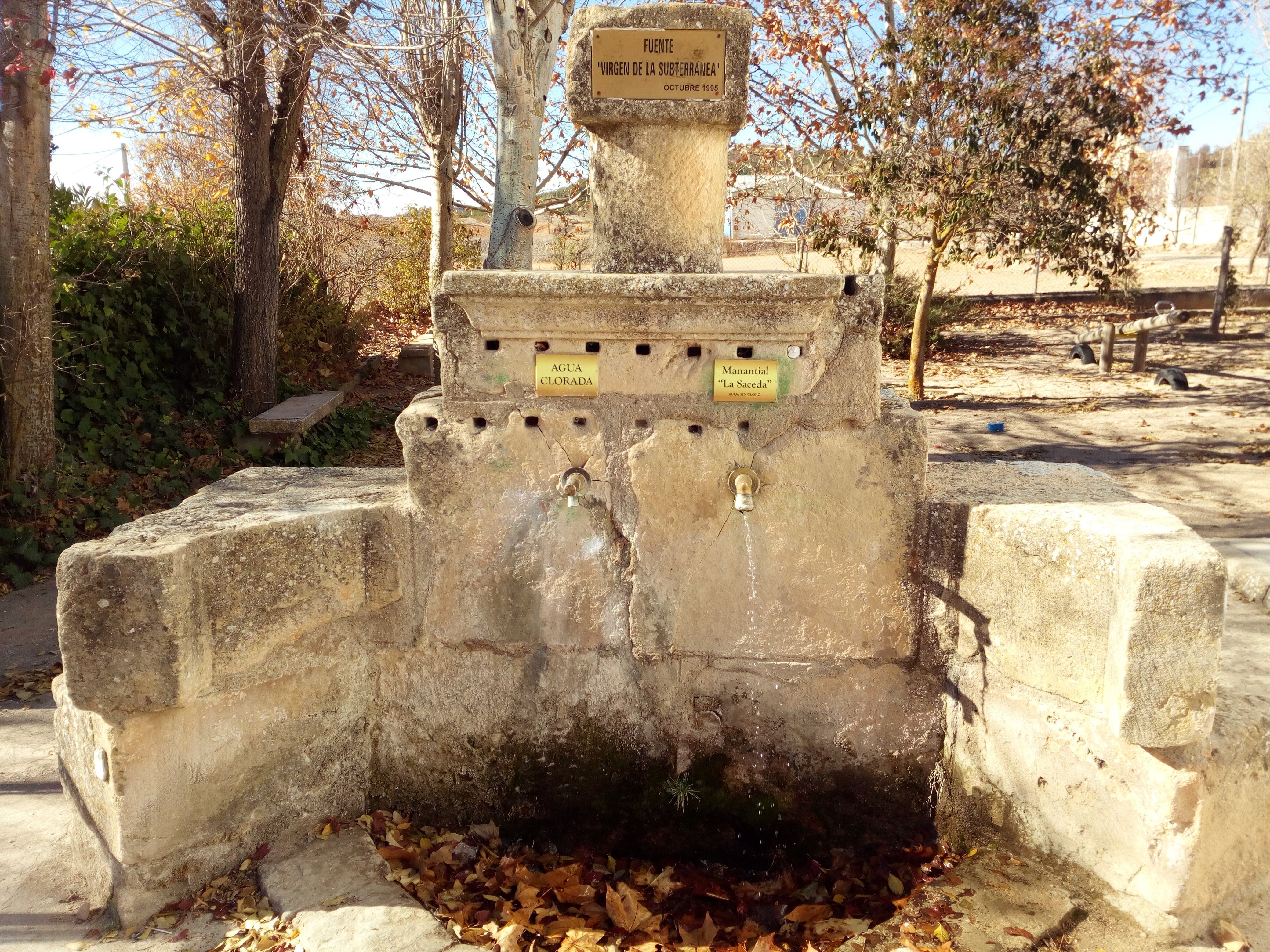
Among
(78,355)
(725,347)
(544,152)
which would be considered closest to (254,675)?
(725,347)

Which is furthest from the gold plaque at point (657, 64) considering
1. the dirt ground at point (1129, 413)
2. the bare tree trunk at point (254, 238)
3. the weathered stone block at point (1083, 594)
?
the bare tree trunk at point (254, 238)

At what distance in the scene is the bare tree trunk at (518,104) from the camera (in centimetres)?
668

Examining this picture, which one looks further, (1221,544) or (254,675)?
(1221,544)

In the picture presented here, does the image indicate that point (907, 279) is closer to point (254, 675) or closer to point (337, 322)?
point (337, 322)

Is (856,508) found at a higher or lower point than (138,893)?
higher

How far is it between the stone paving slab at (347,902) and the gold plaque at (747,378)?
5.28 ft

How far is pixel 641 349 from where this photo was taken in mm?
2684

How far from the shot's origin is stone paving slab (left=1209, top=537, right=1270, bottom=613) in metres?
3.52

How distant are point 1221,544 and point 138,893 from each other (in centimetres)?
438

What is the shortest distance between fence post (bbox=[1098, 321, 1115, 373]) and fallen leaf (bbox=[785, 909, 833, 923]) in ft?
37.4

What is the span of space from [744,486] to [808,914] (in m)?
1.24

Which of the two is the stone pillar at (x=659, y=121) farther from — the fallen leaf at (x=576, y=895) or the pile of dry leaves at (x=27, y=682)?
the pile of dry leaves at (x=27, y=682)

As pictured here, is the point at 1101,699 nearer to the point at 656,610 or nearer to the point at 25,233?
the point at 656,610

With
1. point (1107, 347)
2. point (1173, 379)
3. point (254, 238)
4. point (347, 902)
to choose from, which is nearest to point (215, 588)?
point (347, 902)
